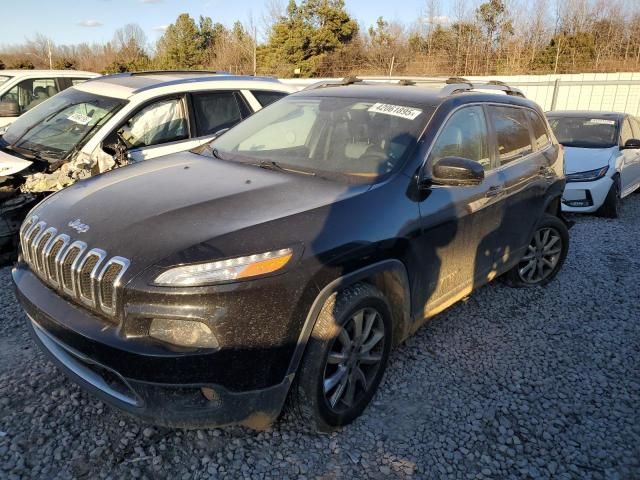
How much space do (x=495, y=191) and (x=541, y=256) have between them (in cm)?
145

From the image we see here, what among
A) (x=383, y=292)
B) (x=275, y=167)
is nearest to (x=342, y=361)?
(x=383, y=292)

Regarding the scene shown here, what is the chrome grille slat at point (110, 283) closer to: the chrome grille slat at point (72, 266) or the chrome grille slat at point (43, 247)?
the chrome grille slat at point (72, 266)

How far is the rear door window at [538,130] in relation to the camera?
4.29 meters

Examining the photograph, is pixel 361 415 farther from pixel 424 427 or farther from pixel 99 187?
pixel 99 187

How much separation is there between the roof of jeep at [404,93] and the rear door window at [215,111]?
1.79 m

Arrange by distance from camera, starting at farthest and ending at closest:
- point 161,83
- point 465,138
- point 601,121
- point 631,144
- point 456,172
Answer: point 601,121
point 631,144
point 161,83
point 465,138
point 456,172

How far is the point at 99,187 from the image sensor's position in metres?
2.88

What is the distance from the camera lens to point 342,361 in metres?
2.58

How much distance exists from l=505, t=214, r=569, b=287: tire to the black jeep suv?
0.89 m

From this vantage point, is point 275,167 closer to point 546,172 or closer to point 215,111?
point 546,172

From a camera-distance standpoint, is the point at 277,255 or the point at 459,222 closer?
the point at 277,255

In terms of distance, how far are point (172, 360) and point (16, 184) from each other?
3529 millimetres

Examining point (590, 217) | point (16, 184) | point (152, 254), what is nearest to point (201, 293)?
point (152, 254)

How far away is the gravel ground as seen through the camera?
2418 millimetres
